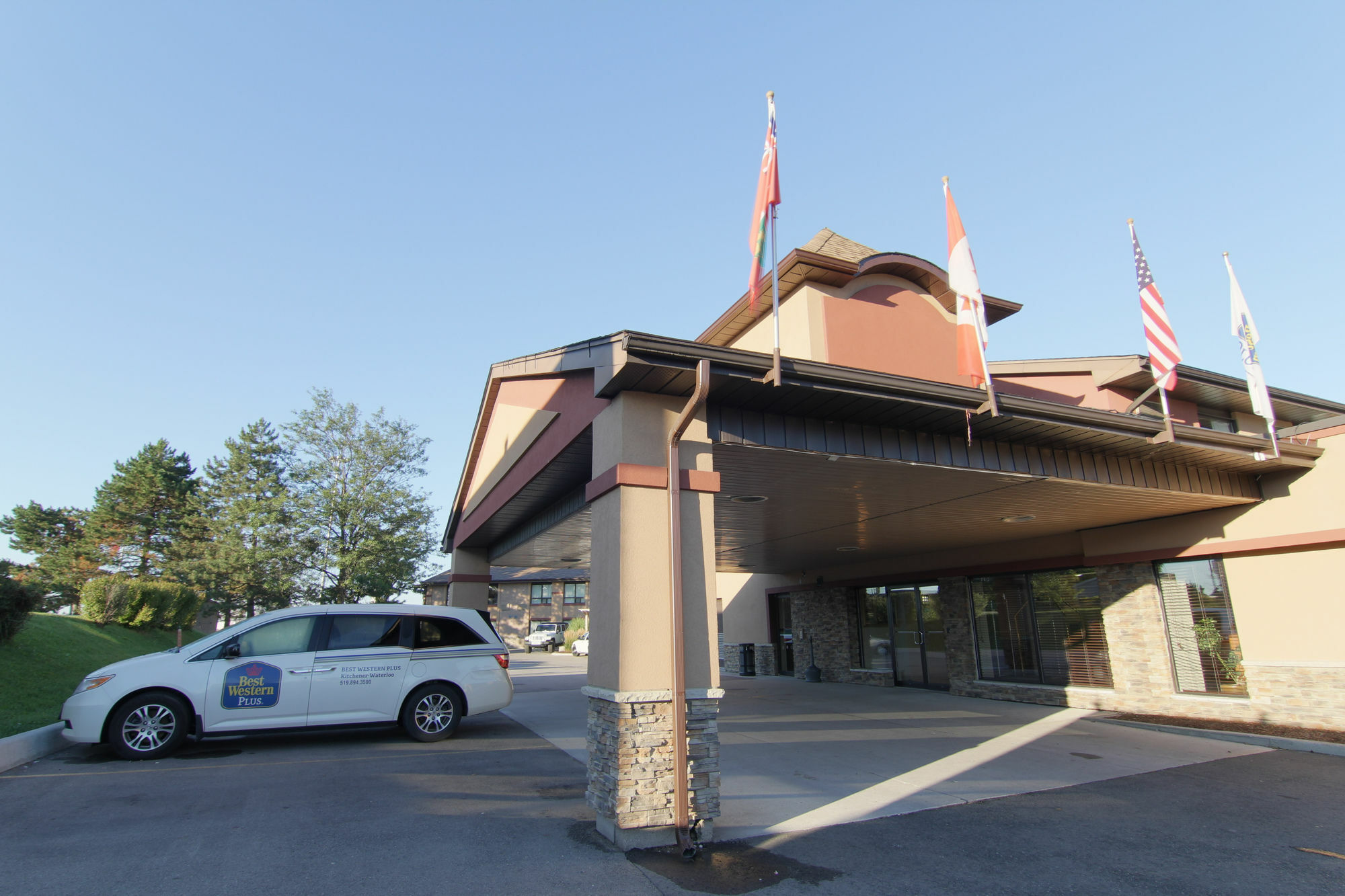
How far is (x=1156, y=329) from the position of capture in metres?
9.59

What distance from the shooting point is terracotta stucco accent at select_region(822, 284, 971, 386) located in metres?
11.3

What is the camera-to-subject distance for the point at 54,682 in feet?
39.4

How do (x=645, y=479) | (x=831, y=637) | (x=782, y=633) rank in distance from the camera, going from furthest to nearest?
(x=782, y=633) → (x=831, y=637) → (x=645, y=479)

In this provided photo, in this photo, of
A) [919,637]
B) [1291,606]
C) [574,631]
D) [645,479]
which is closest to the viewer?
[645,479]

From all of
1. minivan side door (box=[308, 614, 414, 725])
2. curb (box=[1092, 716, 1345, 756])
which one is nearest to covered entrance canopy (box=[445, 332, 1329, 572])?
minivan side door (box=[308, 614, 414, 725])

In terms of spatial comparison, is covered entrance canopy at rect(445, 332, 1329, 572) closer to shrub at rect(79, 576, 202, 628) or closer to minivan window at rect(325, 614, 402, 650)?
minivan window at rect(325, 614, 402, 650)

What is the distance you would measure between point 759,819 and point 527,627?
1683 inches

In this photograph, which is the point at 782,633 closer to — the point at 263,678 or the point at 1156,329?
the point at 1156,329

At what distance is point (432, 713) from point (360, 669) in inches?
48.5

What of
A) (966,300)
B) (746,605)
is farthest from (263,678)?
(746,605)

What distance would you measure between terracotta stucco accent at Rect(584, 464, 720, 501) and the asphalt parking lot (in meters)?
2.87

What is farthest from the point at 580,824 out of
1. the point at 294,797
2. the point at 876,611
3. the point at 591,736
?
the point at 876,611

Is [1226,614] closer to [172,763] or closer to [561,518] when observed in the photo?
[561,518]

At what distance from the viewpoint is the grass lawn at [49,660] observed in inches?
383
